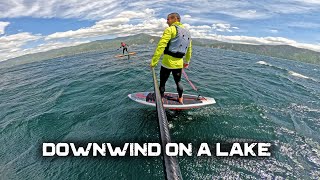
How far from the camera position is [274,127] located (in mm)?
9680

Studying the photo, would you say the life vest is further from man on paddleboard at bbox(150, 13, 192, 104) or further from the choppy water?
the choppy water

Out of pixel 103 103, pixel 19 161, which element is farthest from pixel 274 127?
pixel 19 161

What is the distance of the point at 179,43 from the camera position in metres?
8.01

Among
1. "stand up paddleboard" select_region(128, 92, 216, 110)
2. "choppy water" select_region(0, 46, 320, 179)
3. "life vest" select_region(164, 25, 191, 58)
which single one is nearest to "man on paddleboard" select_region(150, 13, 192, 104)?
"life vest" select_region(164, 25, 191, 58)

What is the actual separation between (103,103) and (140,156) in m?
6.59

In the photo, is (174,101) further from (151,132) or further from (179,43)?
(179,43)

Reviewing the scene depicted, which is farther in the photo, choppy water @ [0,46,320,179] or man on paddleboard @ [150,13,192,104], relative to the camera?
man on paddleboard @ [150,13,192,104]

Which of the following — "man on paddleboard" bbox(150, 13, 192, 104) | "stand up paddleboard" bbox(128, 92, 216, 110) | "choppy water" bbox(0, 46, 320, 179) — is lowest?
"choppy water" bbox(0, 46, 320, 179)

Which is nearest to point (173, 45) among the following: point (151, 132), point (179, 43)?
point (179, 43)

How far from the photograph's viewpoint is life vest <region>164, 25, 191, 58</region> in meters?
7.85

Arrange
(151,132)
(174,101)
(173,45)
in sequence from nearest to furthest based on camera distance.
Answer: (173,45)
(151,132)
(174,101)

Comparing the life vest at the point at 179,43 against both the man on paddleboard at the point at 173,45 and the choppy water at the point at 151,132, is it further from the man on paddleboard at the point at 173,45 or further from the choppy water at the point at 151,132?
the choppy water at the point at 151,132

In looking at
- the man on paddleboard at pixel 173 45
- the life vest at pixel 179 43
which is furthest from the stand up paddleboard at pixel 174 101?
the life vest at pixel 179 43

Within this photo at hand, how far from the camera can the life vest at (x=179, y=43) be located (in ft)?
25.8
